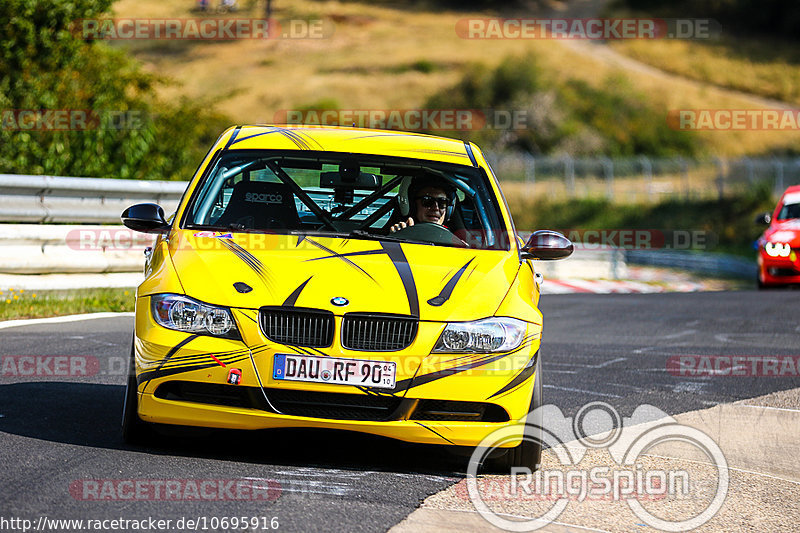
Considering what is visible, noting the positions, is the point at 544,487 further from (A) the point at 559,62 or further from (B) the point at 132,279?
(A) the point at 559,62

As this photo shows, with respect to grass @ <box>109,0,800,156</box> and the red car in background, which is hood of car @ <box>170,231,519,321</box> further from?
grass @ <box>109,0,800,156</box>

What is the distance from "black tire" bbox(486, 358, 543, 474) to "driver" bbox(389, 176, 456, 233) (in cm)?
157

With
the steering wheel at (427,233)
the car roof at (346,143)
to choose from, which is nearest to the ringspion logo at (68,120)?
the car roof at (346,143)

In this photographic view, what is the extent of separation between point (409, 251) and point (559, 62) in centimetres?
7619

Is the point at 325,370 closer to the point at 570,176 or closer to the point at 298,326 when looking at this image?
the point at 298,326

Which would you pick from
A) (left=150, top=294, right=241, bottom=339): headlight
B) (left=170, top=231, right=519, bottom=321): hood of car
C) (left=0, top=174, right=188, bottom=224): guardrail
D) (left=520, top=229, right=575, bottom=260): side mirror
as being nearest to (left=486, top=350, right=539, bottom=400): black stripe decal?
(left=170, top=231, right=519, bottom=321): hood of car

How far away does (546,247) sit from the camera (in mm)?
6730

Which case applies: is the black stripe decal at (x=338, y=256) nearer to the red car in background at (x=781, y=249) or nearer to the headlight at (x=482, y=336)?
the headlight at (x=482, y=336)

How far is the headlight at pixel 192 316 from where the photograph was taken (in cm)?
547

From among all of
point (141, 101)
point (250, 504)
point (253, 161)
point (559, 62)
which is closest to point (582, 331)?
point (253, 161)

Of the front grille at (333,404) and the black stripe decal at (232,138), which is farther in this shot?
the black stripe decal at (232,138)

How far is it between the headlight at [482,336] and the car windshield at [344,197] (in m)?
0.97

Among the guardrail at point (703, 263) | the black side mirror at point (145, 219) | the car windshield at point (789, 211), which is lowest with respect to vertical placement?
the guardrail at point (703, 263)

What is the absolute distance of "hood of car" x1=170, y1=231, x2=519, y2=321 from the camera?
5.52 metres
